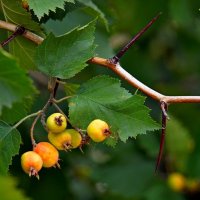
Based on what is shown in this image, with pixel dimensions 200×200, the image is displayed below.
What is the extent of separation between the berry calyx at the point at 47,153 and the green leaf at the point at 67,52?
18 cm

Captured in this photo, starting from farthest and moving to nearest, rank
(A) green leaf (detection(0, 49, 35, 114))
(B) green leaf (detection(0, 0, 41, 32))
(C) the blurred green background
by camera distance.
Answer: (C) the blurred green background
(B) green leaf (detection(0, 0, 41, 32))
(A) green leaf (detection(0, 49, 35, 114))

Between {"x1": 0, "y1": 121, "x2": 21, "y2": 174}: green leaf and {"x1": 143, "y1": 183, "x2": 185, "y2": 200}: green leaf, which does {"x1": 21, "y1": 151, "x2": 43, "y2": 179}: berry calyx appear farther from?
{"x1": 143, "y1": 183, "x2": 185, "y2": 200}: green leaf

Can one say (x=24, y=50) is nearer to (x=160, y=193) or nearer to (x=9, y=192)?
(x=9, y=192)

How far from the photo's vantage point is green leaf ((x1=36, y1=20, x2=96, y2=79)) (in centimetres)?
142

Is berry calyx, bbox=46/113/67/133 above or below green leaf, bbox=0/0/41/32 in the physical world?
below

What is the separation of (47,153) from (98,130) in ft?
0.39

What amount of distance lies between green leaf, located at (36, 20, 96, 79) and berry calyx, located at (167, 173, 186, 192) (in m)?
1.51

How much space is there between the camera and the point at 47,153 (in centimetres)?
134

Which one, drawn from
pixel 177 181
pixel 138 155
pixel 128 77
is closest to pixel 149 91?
pixel 128 77

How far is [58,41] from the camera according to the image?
1428mm

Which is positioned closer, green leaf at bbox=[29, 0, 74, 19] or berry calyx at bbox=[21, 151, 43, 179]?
berry calyx at bbox=[21, 151, 43, 179]

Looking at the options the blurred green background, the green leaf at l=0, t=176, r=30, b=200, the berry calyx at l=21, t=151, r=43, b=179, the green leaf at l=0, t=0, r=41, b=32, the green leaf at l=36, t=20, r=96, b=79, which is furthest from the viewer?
the blurred green background

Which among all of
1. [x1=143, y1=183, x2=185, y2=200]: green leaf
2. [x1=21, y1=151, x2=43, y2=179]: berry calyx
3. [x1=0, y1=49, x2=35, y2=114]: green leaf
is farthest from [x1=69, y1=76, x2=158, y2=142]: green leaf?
[x1=143, y1=183, x2=185, y2=200]: green leaf

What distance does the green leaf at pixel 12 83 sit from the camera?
116 centimetres
